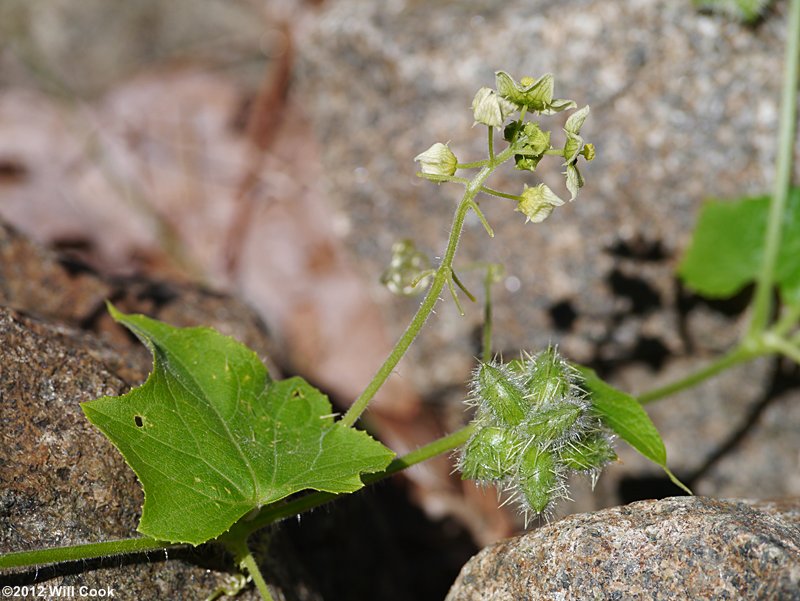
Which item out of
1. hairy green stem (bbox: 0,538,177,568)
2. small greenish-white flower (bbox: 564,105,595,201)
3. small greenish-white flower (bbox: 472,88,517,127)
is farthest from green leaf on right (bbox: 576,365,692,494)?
hairy green stem (bbox: 0,538,177,568)

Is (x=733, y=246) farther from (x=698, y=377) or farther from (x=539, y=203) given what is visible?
(x=539, y=203)

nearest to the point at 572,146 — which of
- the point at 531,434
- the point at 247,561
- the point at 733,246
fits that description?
the point at 531,434

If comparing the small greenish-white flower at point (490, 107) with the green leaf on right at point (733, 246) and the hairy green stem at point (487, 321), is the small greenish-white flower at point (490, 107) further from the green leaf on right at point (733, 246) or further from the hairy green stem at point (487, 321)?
the green leaf on right at point (733, 246)

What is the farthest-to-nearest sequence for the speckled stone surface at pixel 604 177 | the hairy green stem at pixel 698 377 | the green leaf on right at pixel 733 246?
1. the speckled stone surface at pixel 604 177
2. the green leaf on right at pixel 733 246
3. the hairy green stem at pixel 698 377

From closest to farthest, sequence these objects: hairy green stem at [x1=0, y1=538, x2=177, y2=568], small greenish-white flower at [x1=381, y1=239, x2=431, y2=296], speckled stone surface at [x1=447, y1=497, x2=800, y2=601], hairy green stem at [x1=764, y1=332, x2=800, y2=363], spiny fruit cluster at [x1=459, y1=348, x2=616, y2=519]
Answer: speckled stone surface at [x1=447, y1=497, x2=800, y2=601] < hairy green stem at [x1=0, y1=538, x2=177, y2=568] < spiny fruit cluster at [x1=459, y1=348, x2=616, y2=519] < small greenish-white flower at [x1=381, y1=239, x2=431, y2=296] < hairy green stem at [x1=764, y1=332, x2=800, y2=363]

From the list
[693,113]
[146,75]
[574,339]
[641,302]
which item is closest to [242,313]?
[574,339]

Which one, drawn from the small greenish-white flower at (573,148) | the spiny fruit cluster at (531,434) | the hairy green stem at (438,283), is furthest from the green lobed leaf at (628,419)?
the small greenish-white flower at (573,148)

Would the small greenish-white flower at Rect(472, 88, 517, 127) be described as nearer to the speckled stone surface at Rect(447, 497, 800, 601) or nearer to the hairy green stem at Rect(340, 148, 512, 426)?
the hairy green stem at Rect(340, 148, 512, 426)
